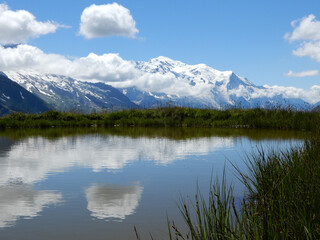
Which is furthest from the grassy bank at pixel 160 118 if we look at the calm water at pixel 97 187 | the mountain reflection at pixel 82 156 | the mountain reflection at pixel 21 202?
the mountain reflection at pixel 21 202

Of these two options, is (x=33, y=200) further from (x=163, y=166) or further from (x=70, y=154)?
(x=70, y=154)

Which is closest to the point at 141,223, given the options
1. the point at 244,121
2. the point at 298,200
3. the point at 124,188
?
the point at 124,188

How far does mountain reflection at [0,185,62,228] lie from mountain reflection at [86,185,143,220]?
0.82m

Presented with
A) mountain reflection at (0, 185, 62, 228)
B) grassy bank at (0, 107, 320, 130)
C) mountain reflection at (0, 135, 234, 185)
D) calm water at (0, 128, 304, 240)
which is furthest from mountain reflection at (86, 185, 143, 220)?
grassy bank at (0, 107, 320, 130)

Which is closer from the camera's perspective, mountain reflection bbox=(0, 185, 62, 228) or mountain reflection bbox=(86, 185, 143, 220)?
mountain reflection bbox=(0, 185, 62, 228)

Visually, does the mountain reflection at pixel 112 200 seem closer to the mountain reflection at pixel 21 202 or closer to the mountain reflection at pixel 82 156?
the mountain reflection at pixel 21 202

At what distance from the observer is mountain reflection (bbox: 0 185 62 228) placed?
6629 millimetres

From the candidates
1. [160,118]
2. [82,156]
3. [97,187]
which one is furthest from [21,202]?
[160,118]

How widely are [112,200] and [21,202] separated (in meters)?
1.94

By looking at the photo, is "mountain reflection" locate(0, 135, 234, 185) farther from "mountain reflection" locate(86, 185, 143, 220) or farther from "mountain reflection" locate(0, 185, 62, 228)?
"mountain reflection" locate(86, 185, 143, 220)

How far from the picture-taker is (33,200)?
768cm

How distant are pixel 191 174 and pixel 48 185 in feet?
13.3

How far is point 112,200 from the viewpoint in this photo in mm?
7711

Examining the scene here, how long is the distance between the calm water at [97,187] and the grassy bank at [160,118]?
14829 millimetres
